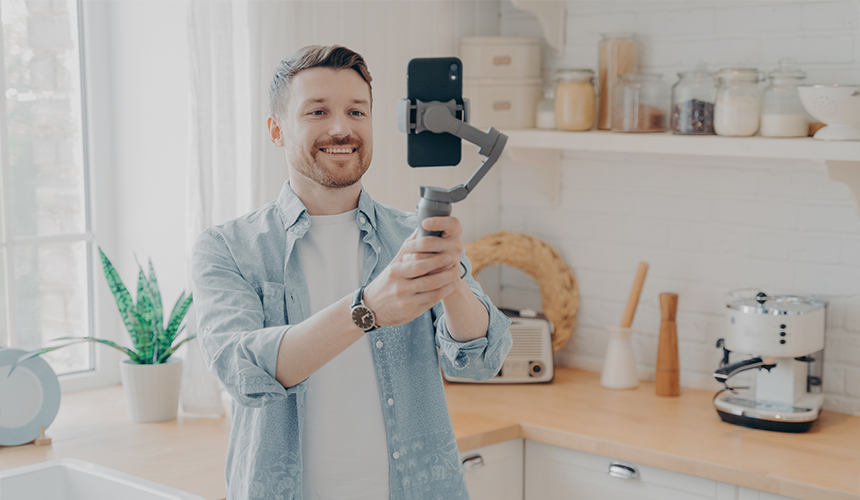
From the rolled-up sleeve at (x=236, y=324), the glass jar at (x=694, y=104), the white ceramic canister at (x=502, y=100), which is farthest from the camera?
the white ceramic canister at (x=502, y=100)

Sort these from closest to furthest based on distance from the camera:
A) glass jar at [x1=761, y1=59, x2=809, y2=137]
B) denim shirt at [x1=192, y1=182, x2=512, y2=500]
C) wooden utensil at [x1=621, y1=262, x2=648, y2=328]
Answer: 1. denim shirt at [x1=192, y1=182, x2=512, y2=500]
2. glass jar at [x1=761, y1=59, x2=809, y2=137]
3. wooden utensil at [x1=621, y1=262, x2=648, y2=328]

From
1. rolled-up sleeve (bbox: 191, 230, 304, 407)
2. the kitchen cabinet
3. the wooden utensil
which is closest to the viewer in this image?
rolled-up sleeve (bbox: 191, 230, 304, 407)

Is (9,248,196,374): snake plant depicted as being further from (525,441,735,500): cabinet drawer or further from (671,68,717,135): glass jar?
(671,68,717,135): glass jar

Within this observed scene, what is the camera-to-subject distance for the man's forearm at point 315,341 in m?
1.04

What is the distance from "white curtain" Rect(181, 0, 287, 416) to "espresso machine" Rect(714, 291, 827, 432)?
1.15 m

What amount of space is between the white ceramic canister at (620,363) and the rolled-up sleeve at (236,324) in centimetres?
131

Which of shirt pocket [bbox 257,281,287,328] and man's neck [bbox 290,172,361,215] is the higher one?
man's neck [bbox 290,172,361,215]

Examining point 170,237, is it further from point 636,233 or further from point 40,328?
point 636,233

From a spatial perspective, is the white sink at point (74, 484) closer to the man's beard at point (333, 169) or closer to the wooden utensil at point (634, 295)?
the man's beard at point (333, 169)

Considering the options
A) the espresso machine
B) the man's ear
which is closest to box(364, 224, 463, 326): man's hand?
the man's ear

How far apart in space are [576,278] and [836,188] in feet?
2.48

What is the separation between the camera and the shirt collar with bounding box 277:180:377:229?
128cm

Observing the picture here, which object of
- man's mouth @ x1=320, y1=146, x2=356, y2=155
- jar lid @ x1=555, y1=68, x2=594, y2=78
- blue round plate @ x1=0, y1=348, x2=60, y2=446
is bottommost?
blue round plate @ x1=0, y1=348, x2=60, y2=446

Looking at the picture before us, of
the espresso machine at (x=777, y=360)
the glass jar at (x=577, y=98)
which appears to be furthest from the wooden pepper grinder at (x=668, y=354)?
the glass jar at (x=577, y=98)
